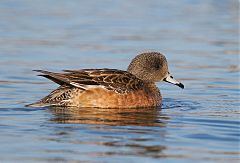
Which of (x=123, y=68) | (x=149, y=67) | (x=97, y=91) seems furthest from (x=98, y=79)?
(x=123, y=68)

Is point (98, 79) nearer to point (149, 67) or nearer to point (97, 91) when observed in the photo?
point (97, 91)

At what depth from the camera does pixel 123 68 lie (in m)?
15.1

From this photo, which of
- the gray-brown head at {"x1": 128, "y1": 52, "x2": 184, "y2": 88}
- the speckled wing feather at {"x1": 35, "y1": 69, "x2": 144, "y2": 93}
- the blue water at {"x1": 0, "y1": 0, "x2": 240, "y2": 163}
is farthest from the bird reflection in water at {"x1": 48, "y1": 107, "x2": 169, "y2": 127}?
the gray-brown head at {"x1": 128, "y1": 52, "x2": 184, "y2": 88}

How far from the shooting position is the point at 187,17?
2205 cm

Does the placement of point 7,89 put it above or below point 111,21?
below

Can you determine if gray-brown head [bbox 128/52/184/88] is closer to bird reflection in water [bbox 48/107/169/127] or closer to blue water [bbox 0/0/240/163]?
blue water [bbox 0/0/240/163]

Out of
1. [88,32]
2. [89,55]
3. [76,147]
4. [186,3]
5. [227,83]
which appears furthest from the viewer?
[186,3]

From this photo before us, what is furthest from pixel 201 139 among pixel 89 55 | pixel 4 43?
pixel 4 43

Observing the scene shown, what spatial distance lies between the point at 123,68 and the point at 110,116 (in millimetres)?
4215

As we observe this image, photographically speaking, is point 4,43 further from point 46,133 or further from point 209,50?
point 46,133

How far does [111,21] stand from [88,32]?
1.87 meters

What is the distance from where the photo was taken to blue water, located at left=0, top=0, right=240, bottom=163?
8.99 m

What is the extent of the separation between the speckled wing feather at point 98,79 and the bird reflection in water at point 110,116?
0.29 meters

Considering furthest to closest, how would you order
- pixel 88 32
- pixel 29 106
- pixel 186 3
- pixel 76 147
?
1. pixel 186 3
2. pixel 88 32
3. pixel 29 106
4. pixel 76 147
